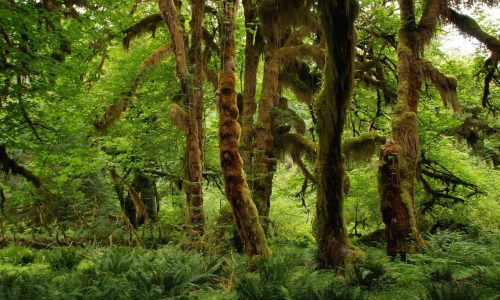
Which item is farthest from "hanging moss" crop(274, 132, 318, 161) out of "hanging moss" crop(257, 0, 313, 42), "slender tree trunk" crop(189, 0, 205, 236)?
"hanging moss" crop(257, 0, 313, 42)

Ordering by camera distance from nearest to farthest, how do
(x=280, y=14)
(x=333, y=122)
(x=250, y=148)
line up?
(x=333, y=122) → (x=280, y=14) → (x=250, y=148)

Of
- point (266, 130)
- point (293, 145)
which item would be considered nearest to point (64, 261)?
point (266, 130)

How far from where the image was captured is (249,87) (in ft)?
40.0

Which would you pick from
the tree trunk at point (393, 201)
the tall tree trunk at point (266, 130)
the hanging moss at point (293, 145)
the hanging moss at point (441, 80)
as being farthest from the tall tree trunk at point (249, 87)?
the hanging moss at point (441, 80)

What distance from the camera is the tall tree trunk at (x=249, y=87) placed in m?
12.0

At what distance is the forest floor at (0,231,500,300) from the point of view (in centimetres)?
526

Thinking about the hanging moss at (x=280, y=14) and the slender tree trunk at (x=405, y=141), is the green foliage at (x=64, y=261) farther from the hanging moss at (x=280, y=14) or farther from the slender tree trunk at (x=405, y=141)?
the slender tree trunk at (x=405, y=141)

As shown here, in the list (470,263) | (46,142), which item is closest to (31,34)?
(46,142)

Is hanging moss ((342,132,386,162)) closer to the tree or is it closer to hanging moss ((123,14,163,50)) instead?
the tree

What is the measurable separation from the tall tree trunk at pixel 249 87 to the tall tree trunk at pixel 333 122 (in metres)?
4.73

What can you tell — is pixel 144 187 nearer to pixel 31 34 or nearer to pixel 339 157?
pixel 31 34

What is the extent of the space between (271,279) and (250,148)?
6.31 metres

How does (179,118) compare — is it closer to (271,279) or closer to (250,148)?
(250,148)

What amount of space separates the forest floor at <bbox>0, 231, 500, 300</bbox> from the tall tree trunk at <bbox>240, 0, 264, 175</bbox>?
171 inches
